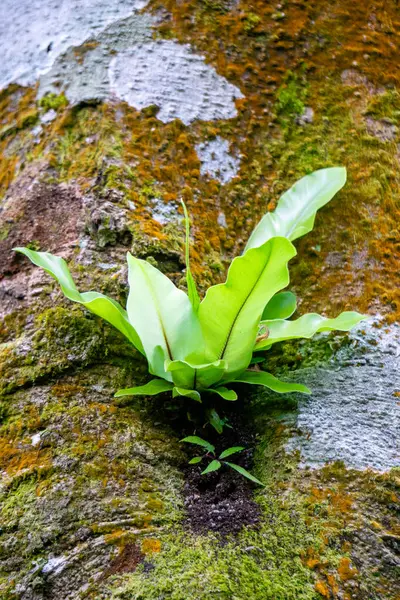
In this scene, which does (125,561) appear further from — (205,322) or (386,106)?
(386,106)

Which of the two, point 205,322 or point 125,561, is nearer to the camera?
point 125,561

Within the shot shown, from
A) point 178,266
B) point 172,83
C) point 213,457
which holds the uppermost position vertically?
point 172,83

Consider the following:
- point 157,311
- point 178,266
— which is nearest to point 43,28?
point 178,266


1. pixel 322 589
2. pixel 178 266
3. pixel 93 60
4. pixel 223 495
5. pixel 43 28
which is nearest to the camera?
pixel 322 589

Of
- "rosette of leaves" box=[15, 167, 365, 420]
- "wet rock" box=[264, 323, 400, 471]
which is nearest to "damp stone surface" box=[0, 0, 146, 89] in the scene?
"rosette of leaves" box=[15, 167, 365, 420]

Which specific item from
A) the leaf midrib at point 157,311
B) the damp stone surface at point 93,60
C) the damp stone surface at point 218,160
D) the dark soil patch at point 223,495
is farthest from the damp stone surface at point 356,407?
the damp stone surface at point 93,60

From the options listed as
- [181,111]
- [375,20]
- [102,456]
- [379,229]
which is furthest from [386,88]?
[102,456]

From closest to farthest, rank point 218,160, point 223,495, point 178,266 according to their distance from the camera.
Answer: point 223,495 → point 178,266 → point 218,160
